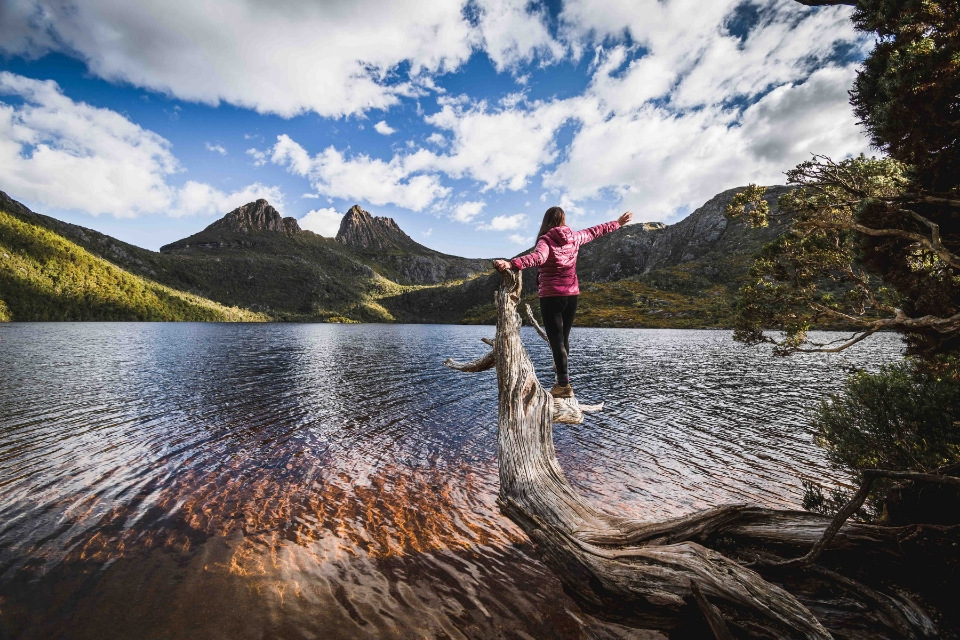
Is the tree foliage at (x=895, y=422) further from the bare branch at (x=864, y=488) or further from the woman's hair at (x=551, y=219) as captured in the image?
the woman's hair at (x=551, y=219)

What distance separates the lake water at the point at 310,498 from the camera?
633 centimetres

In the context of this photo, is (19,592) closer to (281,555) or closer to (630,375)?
(281,555)

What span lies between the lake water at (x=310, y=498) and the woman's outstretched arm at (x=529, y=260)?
564 cm

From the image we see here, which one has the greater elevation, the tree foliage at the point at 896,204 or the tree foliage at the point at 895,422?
the tree foliage at the point at 896,204

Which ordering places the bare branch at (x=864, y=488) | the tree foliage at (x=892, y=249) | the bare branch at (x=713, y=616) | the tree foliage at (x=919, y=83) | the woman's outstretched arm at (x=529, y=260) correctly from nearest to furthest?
the bare branch at (x=864, y=488) → the bare branch at (x=713, y=616) → the woman's outstretched arm at (x=529, y=260) → the tree foliage at (x=919, y=83) → the tree foliage at (x=892, y=249)

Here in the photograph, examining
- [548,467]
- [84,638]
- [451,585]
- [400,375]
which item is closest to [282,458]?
[84,638]

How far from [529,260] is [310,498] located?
9.72m

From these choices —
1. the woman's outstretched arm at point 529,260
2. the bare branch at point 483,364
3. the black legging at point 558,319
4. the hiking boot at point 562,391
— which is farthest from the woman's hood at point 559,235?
the hiking boot at point 562,391

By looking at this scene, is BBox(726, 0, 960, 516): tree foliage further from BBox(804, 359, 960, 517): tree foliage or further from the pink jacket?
the pink jacket

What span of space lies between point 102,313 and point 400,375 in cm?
24357

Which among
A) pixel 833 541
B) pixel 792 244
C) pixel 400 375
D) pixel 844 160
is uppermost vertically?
pixel 844 160

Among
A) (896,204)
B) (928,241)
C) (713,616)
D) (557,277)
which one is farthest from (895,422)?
(713,616)

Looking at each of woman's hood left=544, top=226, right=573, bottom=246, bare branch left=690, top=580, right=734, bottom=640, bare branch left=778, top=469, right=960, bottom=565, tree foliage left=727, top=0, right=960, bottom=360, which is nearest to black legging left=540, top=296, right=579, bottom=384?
woman's hood left=544, top=226, right=573, bottom=246

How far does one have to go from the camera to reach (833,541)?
3664mm
